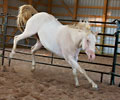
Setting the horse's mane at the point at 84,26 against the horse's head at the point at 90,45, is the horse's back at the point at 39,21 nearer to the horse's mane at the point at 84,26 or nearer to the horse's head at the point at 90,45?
the horse's mane at the point at 84,26

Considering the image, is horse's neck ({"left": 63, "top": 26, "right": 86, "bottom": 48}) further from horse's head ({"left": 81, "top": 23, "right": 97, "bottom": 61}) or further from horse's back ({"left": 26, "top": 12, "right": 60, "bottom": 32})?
horse's back ({"left": 26, "top": 12, "right": 60, "bottom": 32})

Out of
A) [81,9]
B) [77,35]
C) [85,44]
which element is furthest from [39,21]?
[81,9]

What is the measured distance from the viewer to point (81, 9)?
1468 centimetres

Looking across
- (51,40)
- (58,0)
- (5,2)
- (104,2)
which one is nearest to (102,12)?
(104,2)

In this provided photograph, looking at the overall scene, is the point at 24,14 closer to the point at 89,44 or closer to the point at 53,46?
the point at 53,46

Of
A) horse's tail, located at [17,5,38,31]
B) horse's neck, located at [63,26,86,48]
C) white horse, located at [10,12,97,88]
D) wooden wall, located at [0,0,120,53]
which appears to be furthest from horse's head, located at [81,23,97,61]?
wooden wall, located at [0,0,120,53]

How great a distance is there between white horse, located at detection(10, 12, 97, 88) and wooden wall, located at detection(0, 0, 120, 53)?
9.16m

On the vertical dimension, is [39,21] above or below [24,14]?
below

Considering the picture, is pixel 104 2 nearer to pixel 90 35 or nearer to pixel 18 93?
pixel 90 35

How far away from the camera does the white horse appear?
3.14 meters

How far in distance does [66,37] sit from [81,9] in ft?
38.3

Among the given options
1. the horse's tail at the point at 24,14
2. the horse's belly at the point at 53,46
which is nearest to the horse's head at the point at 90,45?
the horse's belly at the point at 53,46

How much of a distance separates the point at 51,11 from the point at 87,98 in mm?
13510

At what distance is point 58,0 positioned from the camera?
50.5ft
